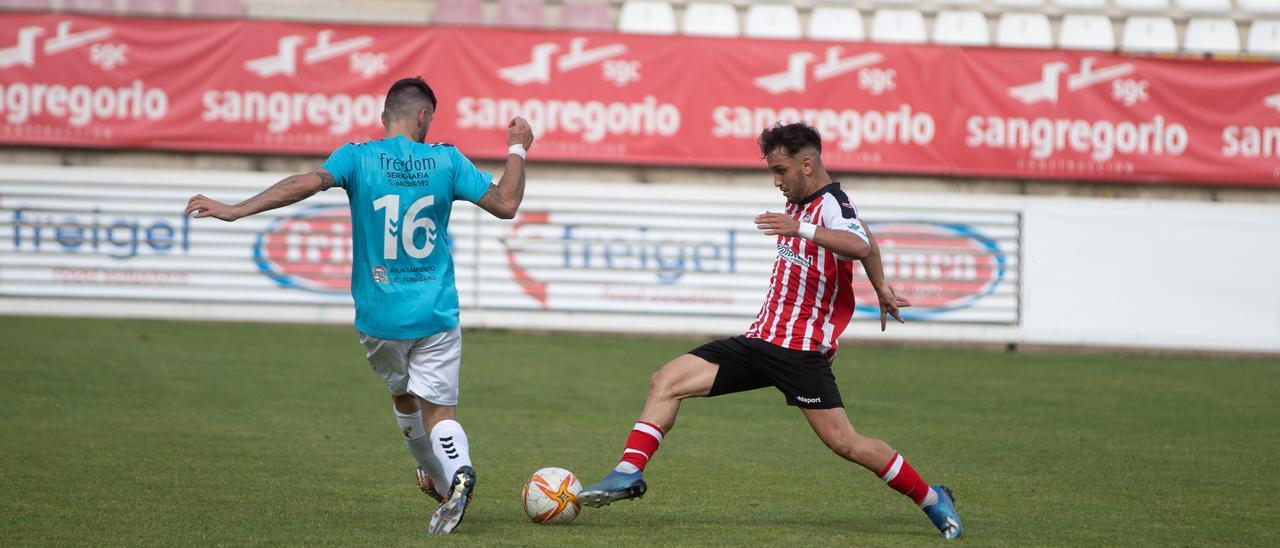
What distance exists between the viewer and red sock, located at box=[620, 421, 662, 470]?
6625mm

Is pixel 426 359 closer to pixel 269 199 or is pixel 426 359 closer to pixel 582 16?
pixel 269 199

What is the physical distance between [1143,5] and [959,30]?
269 centimetres

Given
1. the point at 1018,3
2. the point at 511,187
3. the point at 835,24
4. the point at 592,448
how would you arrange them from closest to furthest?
the point at 511,187 < the point at 592,448 < the point at 835,24 < the point at 1018,3

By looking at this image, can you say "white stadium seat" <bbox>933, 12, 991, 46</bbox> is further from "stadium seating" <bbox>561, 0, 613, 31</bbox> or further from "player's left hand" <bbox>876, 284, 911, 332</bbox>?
"player's left hand" <bbox>876, 284, 911, 332</bbox>

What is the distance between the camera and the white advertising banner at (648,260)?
680 inches

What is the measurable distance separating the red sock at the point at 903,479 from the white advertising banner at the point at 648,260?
10.7 metres

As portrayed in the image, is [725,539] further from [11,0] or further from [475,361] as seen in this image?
[11,0]

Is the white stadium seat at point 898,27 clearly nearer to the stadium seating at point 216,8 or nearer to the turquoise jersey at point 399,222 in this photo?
the stadium seating at point 216,8

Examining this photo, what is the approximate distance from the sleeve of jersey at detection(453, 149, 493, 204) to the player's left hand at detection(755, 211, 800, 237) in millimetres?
1134

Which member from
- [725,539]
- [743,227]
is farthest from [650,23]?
[725,539]

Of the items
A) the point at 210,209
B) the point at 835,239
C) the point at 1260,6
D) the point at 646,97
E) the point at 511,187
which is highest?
the point at 1260,6

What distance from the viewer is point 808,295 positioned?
6.77 metres

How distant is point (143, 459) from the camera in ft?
27.0

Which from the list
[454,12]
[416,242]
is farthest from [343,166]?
[454,12]
